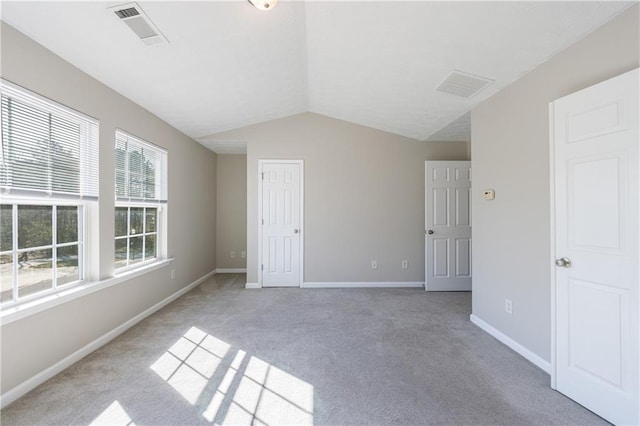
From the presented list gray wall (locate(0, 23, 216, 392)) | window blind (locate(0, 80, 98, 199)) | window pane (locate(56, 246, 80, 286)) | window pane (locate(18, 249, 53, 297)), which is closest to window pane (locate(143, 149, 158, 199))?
gray wall (locate(0, 23, 216, 392))

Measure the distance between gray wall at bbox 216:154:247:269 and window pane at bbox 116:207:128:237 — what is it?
2550 mm

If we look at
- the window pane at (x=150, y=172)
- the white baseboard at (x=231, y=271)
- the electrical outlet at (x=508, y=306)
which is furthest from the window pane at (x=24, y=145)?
the electrical outlet at (x=508, y=306)

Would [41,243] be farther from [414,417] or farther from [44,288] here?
[414,417]

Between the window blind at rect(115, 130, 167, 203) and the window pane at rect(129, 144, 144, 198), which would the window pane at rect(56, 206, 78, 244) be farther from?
the window pane at rect(129, 144, 144, 198)

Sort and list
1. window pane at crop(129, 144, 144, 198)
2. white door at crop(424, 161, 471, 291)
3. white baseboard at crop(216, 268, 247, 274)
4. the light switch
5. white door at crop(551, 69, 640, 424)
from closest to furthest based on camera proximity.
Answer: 1. white door at crop(551, 69, 640, 424)
2. the light switch
3. window pane at crop(129, 144, 144, 198)
4. white door at crop(424, 161, 471, 291)
5. white baseboard at crop(216, 268, 247, 274)

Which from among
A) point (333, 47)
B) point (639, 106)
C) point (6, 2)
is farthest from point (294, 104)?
point (639, 106)

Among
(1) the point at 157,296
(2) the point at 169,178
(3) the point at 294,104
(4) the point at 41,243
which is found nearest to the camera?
(4) the point at 41,243

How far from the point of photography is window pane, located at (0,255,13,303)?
175 centimetres

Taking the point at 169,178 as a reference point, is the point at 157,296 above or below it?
below

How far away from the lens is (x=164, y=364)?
2146 millimetres

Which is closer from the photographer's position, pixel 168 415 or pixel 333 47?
pixel 168 415

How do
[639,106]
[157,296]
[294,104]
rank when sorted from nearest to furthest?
1. [639,106]
2. [157,296]
3. [294,104]

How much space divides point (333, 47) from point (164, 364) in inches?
121

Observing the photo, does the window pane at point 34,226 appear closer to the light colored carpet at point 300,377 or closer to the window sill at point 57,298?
the window sill at point 57,298
